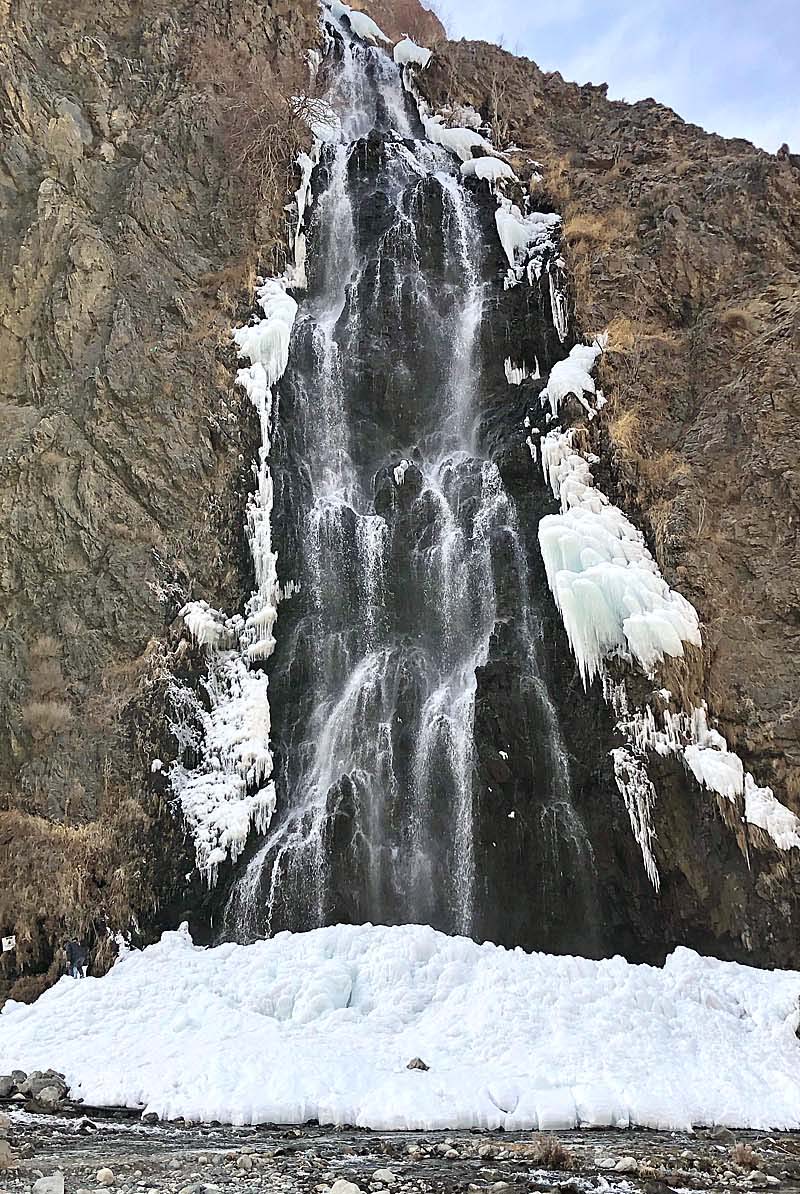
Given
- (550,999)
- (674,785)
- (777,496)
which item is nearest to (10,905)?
(550,999)

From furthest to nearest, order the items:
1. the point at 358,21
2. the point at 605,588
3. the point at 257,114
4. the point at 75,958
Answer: the point at 358,21 → the point at 257,114 → the point at 605,588 → the point at 75,958

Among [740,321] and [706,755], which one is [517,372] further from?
[706,755]

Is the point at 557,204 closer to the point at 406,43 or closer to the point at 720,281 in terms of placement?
the point at 720,281

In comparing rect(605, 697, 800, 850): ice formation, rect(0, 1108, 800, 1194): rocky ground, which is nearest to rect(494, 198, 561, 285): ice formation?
rect(605, 697, 800, 850): ice formation

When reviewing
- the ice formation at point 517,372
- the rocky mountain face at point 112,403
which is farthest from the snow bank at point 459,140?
the ice formation at point 517,372

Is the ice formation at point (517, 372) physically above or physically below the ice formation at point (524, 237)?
below

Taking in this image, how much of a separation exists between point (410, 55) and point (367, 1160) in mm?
31072

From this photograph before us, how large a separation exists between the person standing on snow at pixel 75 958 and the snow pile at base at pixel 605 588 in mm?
8854

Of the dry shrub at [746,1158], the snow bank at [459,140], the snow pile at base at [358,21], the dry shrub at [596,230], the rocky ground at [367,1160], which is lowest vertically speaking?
the dry shrub at [746,1158]

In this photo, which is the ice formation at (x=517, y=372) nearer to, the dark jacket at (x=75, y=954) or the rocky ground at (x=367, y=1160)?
the dark jacket at (x=75, y=954)

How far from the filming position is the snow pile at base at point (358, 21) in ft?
97.3

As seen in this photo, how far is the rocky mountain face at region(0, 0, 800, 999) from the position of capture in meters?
13.6

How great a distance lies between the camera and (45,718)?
599 inches

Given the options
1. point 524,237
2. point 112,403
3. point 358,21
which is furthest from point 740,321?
point 358,21
